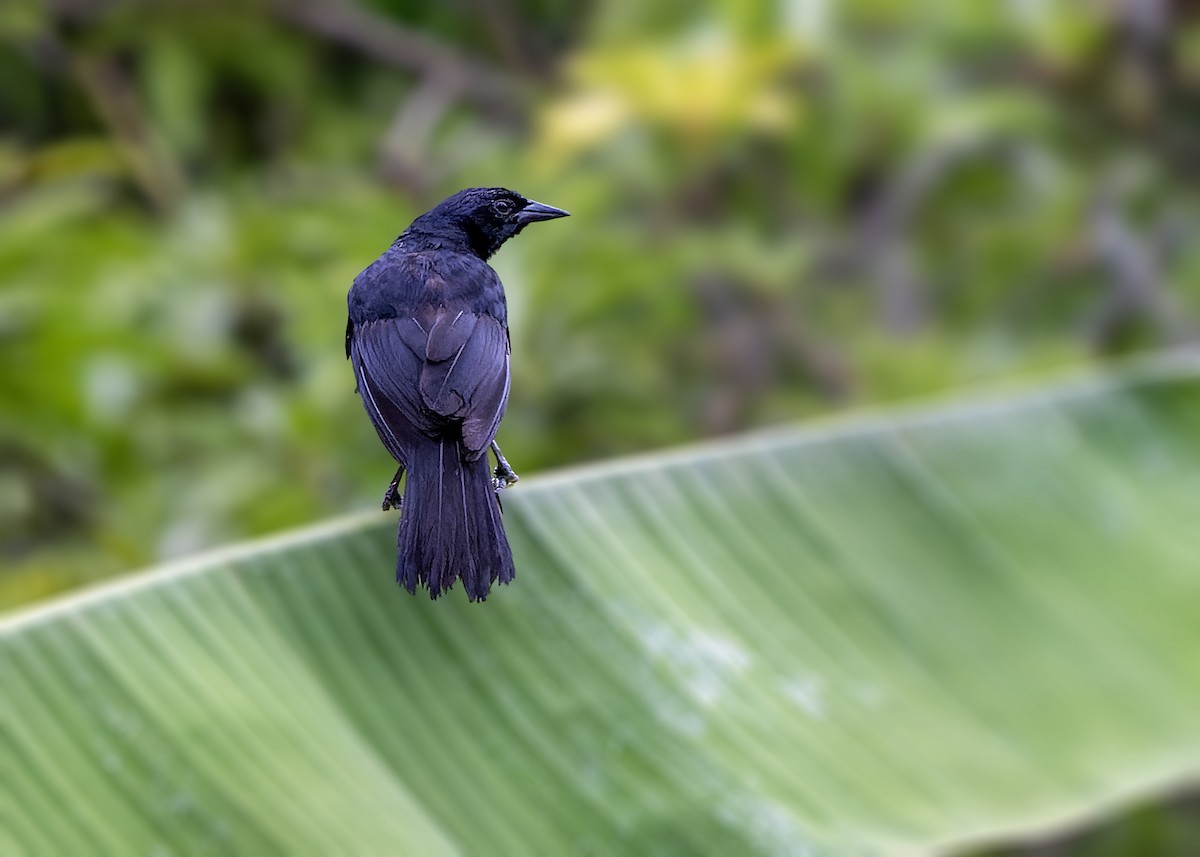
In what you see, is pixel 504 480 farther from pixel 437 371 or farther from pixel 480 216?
pixel 480 216

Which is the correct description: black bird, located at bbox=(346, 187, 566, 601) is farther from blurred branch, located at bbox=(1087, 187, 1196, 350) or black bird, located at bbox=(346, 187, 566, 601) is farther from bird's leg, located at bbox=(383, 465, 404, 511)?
blurred branch, located at bbox=(1087, 187, 1196, 350)

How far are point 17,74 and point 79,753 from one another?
398 centimetres

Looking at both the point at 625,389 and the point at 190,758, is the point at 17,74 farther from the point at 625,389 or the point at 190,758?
the point at 190,758

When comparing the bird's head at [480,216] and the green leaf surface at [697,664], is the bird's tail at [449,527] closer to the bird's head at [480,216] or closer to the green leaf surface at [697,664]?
the bird's head at [480,216]

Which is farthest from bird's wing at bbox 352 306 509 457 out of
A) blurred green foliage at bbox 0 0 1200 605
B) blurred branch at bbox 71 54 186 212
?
blurred branch at bbox 71 54 186 212

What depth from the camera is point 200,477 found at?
4316 millimetres

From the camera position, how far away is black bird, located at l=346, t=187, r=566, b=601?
1.40 meters

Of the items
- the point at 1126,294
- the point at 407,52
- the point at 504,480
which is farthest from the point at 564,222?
the point at 504,480

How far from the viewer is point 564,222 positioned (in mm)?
4500

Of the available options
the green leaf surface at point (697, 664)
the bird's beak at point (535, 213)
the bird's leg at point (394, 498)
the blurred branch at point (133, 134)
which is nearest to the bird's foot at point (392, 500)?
the bird's leg at point (394, 498)

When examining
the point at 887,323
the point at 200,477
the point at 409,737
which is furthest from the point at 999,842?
the point at 887,323

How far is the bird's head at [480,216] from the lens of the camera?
2.11m

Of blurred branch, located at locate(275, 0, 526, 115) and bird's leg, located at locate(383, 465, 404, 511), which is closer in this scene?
bird's leg, located at locate(383, 465, 404, 511)

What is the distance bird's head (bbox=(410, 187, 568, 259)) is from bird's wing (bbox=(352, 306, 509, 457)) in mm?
205
